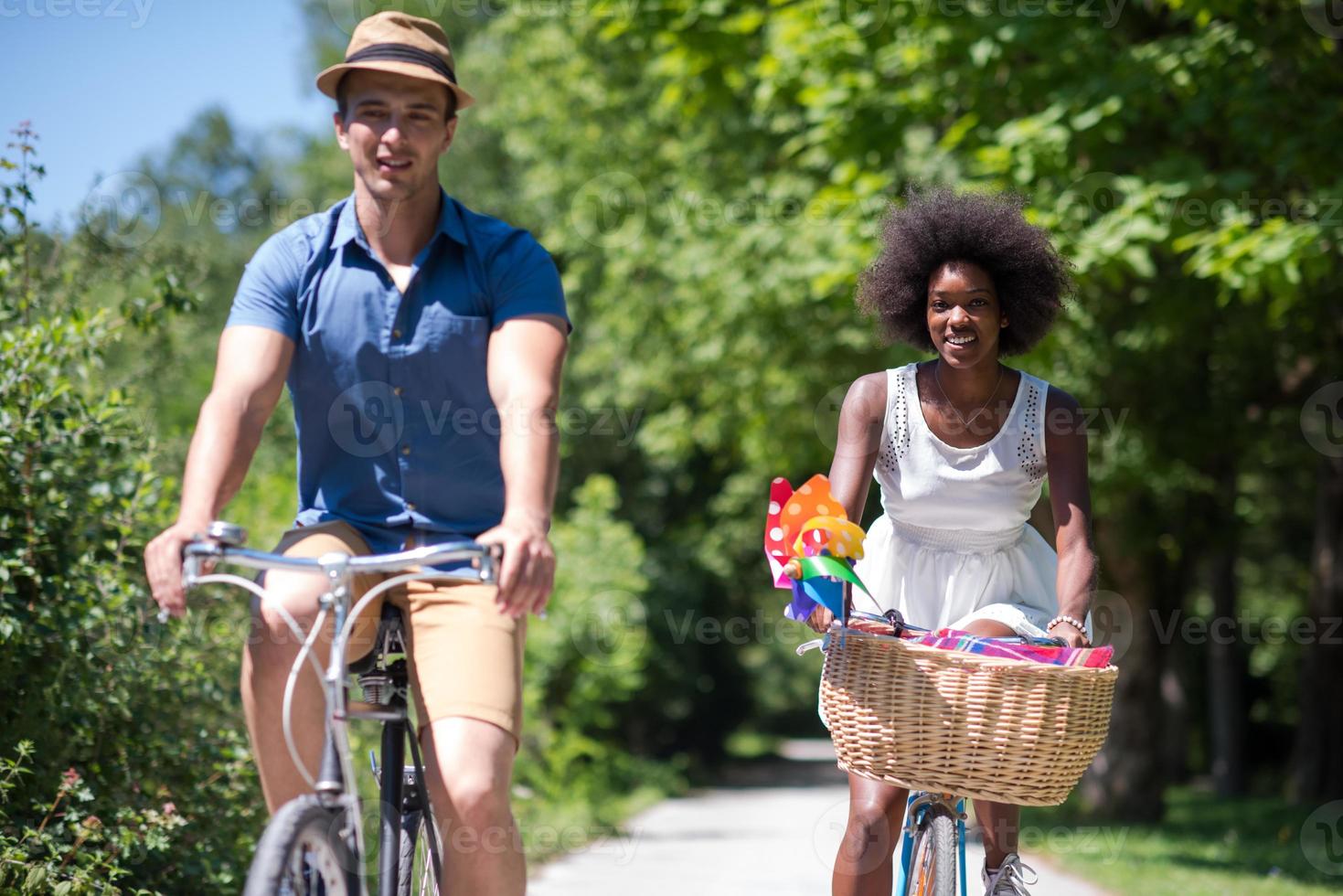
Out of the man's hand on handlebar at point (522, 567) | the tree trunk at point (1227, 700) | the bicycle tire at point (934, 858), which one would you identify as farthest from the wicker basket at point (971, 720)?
the tree trunk at point (1227, 700)

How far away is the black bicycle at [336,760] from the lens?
2.58 metres

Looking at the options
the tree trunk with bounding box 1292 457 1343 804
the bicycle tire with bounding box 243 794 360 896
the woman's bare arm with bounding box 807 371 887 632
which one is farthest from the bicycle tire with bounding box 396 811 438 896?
the tree trunk with bounding box 1292 457 1343 804

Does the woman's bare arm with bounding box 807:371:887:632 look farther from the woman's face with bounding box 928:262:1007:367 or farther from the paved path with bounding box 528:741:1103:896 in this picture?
the paved path with bounding box 528:741:1103:896

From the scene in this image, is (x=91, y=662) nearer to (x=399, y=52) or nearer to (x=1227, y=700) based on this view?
(x=399, y=52)

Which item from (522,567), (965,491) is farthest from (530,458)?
(965,491)

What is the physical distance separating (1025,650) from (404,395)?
1582mm

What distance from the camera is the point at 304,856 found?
2.67 metres

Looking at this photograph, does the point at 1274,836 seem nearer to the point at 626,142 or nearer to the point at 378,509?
the point at 626,142

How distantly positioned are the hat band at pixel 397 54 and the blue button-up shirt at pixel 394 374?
1.27 ft

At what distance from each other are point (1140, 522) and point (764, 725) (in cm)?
4409

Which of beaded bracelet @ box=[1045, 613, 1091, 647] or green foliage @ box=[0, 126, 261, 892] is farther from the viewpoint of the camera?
green foliage @ box=[0, 126, 261, 892]

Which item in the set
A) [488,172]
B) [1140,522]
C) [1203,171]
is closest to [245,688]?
[1203,171]

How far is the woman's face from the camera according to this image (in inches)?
155

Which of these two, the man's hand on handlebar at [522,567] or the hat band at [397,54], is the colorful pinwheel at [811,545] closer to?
the man's hand on handlebar at [522,567]
